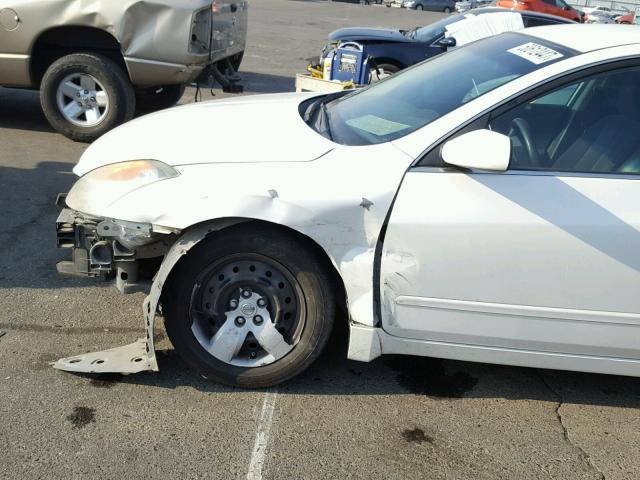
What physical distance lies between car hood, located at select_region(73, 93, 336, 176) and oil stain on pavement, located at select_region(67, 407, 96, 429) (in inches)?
45.7

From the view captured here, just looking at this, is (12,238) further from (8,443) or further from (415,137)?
(415,137)

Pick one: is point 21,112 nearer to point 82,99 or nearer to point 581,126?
point 82,99

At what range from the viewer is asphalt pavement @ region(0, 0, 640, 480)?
3043mm

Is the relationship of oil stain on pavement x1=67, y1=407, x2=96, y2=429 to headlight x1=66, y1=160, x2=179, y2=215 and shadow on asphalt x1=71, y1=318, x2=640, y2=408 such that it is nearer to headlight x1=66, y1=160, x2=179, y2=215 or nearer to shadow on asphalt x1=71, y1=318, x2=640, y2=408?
shadow on asphalt x1=71, y1=318, x2=640, y2=408

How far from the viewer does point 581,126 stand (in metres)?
3.40

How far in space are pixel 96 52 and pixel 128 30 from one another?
53 centimetres

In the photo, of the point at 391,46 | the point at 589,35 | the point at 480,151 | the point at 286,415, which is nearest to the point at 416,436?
the point at 286,415

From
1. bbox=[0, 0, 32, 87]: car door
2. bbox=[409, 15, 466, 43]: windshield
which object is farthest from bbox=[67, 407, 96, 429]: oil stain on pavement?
bbox=[409, 15, 466, 43]: windshield

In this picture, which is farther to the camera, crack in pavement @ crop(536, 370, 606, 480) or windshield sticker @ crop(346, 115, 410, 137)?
windshield sticker @ crop(346, 115, 410, 137)

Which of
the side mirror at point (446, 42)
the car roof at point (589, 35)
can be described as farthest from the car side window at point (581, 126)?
the side mirror at point (446, 42)

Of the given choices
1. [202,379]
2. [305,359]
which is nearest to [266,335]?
[305,359]

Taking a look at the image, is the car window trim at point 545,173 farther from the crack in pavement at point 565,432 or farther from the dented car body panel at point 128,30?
the dented car body panel at point 128,30

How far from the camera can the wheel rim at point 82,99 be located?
727cm

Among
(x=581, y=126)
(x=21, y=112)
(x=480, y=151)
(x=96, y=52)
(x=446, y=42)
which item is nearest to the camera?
(x=480, y=151)
